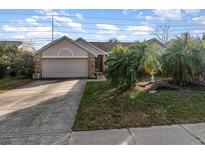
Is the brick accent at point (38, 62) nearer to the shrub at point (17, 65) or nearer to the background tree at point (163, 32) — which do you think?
the shrub at point (17, 65)

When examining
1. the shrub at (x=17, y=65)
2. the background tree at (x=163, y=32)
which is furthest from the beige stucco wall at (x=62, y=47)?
the background tree at (x=163, y=32)

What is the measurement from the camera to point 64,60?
68.2ft

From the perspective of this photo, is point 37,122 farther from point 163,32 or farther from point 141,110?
point 163,32

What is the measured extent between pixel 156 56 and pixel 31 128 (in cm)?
640

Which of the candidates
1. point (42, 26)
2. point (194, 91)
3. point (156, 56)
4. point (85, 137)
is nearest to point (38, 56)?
point (156, 56)

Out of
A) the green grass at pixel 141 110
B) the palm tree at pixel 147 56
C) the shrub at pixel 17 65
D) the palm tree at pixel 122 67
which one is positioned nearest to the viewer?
the green grass at pixel 141 110

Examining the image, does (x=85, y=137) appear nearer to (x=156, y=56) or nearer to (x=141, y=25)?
(x=156, y=56)

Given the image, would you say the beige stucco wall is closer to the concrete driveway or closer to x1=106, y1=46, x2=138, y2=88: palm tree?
x1=106, y1=46, x2=138, y2=88: palm tree

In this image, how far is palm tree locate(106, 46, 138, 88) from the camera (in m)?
9.49

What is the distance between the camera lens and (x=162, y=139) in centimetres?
464

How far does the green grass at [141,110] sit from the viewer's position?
5.80 m

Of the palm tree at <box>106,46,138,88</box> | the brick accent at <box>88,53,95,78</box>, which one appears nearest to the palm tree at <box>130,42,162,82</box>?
the palm tree at <box>106,46,138,88</box>

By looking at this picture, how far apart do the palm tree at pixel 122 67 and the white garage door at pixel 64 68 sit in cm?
1075

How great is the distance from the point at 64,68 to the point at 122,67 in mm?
12007
